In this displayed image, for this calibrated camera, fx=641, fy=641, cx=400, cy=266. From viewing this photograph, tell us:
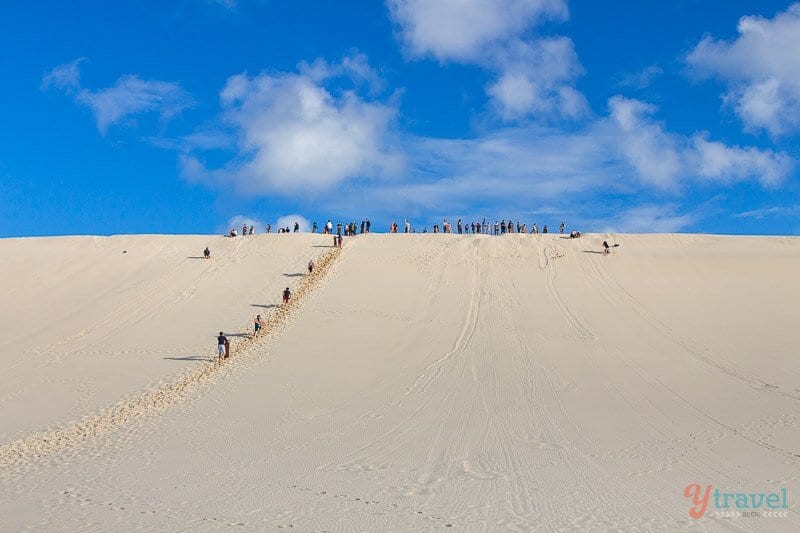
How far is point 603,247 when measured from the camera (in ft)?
115

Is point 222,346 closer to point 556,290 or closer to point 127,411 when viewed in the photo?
point 127,411

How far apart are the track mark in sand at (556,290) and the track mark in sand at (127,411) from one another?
35.3 ft

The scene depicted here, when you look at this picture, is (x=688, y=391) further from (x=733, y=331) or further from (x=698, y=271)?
(x=698, y=271)

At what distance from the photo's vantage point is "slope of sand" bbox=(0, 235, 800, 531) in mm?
8766

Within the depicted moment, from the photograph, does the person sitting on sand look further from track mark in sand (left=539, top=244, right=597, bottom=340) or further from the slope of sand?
track mark in sand (left=539, top=244, right=597, bottom=340)

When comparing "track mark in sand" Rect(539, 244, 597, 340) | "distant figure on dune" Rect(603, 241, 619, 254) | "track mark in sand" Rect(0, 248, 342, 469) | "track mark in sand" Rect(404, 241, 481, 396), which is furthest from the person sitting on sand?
"distant figure on dune" Rect(603, 241, 619, 254)

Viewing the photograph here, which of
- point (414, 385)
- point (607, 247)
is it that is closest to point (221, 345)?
point (414, 385)

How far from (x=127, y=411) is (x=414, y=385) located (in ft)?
23.0

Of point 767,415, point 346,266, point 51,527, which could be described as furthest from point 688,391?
point 346,266

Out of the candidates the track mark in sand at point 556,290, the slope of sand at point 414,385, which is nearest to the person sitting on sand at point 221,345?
the slope of sand at point 414,385

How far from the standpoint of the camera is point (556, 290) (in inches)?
1109

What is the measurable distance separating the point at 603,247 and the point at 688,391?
19.6 m

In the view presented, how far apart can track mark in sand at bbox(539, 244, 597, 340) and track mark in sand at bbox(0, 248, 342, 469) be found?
10.8 meters

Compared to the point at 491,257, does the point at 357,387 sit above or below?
below
